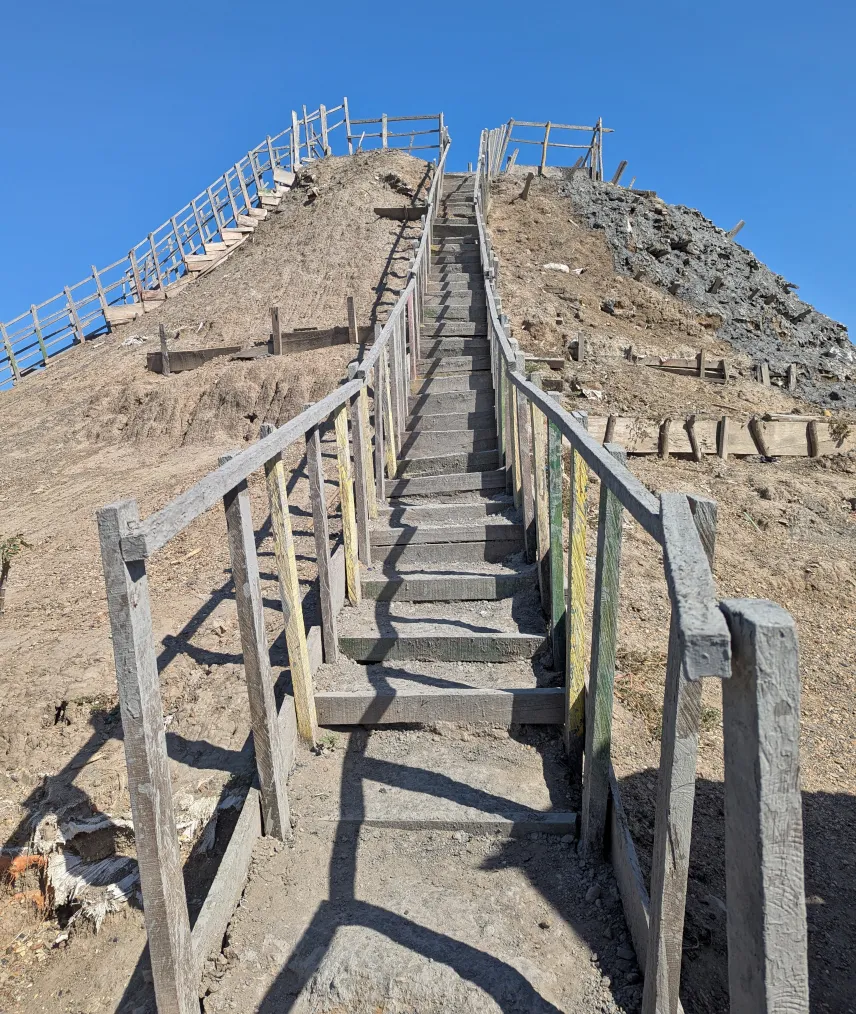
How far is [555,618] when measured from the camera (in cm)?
390

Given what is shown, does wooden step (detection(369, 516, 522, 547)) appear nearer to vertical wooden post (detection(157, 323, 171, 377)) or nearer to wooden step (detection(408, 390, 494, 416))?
wooden step (detection(408, 390, 494, 416))

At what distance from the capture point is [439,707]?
3666 mm

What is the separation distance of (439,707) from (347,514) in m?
1.34

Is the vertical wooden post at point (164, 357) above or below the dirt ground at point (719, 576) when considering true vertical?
above

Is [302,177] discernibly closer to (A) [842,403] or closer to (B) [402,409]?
(A) [842,403]

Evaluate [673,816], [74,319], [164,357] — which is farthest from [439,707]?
[74,319]

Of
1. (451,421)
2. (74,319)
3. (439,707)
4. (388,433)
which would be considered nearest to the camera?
(439,707)

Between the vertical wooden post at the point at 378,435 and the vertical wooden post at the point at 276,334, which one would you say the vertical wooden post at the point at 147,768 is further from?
the vertical wooden post at the point at 276,334

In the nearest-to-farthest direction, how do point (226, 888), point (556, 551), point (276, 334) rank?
point (226, 888) → point (556, 551) → point (276, 334)

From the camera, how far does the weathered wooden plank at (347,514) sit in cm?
436

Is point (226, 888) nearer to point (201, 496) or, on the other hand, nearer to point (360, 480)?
point (201, 496)

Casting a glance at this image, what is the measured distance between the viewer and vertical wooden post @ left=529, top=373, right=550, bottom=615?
4.33 meters

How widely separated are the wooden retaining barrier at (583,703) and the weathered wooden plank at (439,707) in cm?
1

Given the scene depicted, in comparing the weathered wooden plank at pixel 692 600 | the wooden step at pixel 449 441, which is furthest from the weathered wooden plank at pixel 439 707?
the wooden step at pixel 449 441
